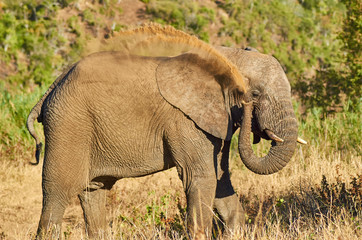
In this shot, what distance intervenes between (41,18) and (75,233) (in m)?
29.6

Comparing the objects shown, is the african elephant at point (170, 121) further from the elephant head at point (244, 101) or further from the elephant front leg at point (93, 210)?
the elephant front leg at point (93, 210)

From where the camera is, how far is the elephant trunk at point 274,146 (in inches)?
186

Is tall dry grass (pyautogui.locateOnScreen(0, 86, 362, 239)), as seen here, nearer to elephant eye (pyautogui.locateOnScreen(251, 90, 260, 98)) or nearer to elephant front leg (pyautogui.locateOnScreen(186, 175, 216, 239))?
elephant front leg (pyautogui.locateOnScreen(186, 175, 216, 239))

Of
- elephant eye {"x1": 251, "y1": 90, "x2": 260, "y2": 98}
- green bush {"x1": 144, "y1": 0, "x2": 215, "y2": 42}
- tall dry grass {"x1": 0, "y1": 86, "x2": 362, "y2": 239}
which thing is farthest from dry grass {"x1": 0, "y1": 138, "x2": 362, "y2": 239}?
green bush {"x1": 144, "y1": 0, "x2": 215, "y2": 42}

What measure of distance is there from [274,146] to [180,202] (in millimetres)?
1891

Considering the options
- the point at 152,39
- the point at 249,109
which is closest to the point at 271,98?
the point at 249,109

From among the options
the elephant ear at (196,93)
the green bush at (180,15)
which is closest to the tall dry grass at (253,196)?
the elephant ear at (196,93)

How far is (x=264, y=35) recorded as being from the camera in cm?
3906

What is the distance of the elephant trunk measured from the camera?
15.5 ft

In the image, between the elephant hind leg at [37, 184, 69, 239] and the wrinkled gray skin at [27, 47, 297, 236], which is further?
the elephant hind leg at [37, 184, 69, 239]

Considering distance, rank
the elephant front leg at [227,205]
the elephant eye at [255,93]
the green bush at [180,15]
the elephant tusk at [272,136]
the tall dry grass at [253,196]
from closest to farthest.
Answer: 1. the elephant tusk at [272,136]
2. the elephant eye at [255,93]
3. the tall dry grass at [253,196]
4. the elephant front leg at [227,205]
5. the green bush at [180,15]

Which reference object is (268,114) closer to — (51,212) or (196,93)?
(196,93)

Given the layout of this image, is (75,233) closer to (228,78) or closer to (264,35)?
(228,78)

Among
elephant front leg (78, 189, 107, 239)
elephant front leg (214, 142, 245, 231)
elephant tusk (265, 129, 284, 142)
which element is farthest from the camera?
elephant front leg (78, 189, 107, 239)
